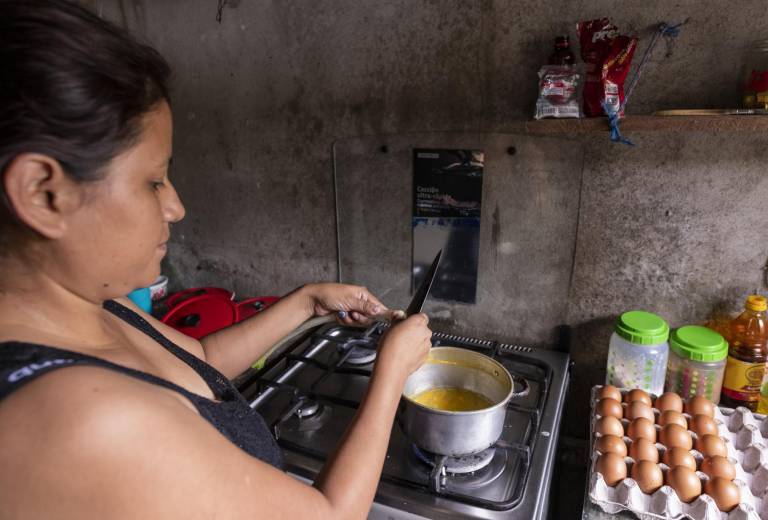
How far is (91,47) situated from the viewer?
46cm

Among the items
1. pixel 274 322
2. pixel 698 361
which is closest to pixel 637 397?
pixel 698 361

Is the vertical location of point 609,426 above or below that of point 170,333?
below

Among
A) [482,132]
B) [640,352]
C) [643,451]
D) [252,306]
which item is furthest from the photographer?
[252,306]

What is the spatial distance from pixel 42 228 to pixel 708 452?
43.9 inches

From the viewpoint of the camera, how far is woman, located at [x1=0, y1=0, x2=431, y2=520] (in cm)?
42

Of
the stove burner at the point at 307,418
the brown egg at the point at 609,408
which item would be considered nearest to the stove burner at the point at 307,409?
the stove burner at the point at 307,418

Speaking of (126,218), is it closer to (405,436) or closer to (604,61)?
(405,436)

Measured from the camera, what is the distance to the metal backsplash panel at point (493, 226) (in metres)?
1.24

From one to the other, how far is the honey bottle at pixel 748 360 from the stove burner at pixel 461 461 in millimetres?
595

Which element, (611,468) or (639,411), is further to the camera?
(639,411)

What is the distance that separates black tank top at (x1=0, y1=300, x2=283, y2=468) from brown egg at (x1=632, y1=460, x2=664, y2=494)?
0.64m

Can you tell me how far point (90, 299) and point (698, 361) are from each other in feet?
3.84

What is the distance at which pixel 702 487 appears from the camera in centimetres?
85

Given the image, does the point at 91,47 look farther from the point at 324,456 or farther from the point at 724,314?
the point at 724,314
